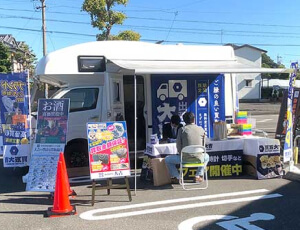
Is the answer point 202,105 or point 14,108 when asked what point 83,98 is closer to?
point 14,108

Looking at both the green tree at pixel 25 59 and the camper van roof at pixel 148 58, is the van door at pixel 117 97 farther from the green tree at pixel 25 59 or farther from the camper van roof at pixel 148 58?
the green tree at pixel 25 59

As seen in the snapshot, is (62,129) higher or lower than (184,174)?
higher

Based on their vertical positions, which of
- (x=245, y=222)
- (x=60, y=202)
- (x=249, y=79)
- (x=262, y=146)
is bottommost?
(x=245, y=222)

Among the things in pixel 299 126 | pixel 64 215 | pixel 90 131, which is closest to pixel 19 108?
pixel 90 131

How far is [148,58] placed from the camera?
8656mm

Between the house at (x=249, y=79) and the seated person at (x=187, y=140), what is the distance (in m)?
37.5

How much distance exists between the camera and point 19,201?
20.9 ft

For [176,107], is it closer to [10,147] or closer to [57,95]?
[57,95]

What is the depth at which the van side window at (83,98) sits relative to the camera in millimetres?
8461

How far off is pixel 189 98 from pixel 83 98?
2557 mm

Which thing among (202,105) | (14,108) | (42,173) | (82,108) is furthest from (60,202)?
(202,105)

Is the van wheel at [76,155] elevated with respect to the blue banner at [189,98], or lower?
lower

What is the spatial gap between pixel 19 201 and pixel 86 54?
11.4 feet

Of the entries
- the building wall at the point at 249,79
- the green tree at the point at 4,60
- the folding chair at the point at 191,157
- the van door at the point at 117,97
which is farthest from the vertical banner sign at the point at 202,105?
the building wall at the point at 249,79
